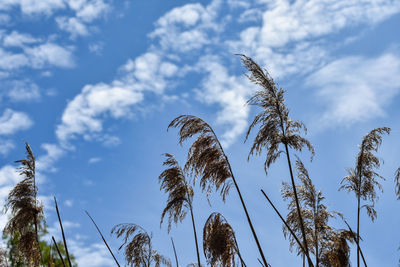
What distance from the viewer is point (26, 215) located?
7.66 m

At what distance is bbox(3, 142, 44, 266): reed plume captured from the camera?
7648mm

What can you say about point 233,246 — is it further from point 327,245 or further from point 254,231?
point 327,245

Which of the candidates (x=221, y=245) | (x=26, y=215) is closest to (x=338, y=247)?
(x=221, y=245)

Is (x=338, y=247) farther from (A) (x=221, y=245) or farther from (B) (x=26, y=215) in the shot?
(B) (x=26, y=215)

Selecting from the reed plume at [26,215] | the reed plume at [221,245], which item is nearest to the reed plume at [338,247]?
the reed plume at [221,245]

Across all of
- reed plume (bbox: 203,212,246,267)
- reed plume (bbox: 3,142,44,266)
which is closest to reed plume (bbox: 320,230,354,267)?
reed plume (bbox: 203,212,246,267)

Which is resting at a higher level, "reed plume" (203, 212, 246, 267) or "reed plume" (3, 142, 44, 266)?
"reed plume" (3, 142, 44, 266)

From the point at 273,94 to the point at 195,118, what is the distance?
4.08ft

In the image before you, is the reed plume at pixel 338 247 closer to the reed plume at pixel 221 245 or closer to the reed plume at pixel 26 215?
the reed plume at pixel 221 245

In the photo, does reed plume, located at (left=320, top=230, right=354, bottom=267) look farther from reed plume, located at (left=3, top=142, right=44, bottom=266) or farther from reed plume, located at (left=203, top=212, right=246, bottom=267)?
reed plume, located at (left=3, top=142, right=44, bottom=266)

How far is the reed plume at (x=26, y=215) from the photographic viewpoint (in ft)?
25.1

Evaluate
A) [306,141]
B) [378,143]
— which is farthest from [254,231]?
[378,143]

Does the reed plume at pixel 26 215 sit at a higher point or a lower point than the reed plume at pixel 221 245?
higher

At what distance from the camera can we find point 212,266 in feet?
18.8
